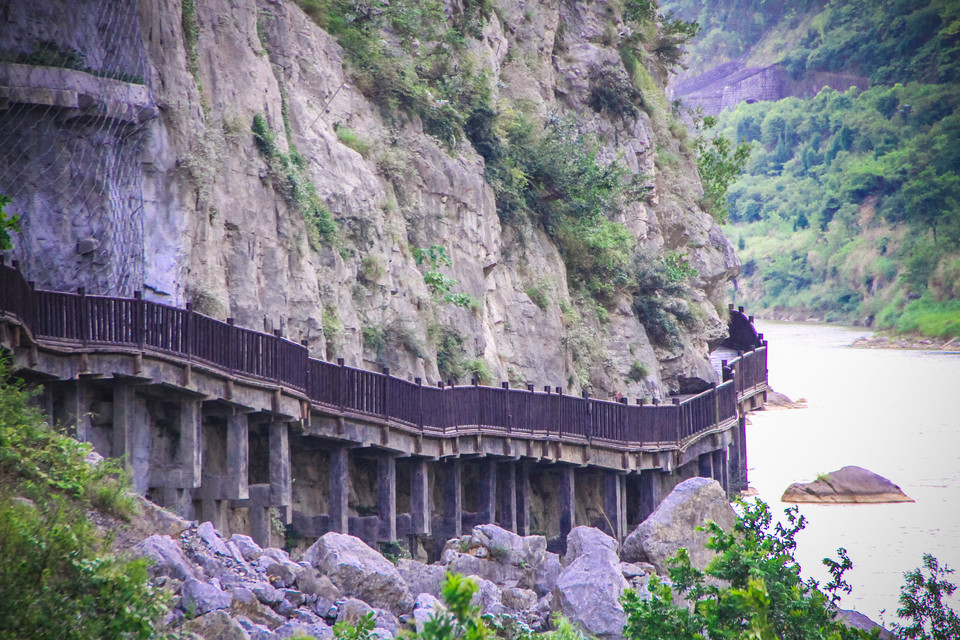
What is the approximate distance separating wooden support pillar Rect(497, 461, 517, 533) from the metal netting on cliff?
1027 cm

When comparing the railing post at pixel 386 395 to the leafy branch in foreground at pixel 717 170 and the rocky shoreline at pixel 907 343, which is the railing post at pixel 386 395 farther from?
the rocky shoreline at pixel 907 343

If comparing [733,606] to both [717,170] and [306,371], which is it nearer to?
[306,371]

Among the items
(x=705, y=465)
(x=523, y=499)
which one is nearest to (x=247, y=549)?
(x=523, y=499)

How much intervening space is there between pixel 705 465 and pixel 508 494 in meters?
7.60

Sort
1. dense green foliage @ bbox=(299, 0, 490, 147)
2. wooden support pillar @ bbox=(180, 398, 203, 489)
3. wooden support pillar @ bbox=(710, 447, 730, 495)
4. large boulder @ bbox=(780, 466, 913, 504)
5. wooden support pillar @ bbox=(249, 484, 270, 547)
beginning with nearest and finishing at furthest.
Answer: wooden support pillar @ bbox=(180, 398, 203, 489), wooden support pillar @ bbox=(249, 484, 270, 547), dense green foliage @ bbox=(299, 0, 490, 147), wooden support pillar @ bbox=(710, 447, 730, 495), large boulder @ bbox=(780, 466, 913, 504)

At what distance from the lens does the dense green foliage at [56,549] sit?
12.1 meters

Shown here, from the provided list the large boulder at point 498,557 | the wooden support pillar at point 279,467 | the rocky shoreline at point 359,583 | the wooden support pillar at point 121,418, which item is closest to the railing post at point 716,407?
the rocky shoreline at point 359,583

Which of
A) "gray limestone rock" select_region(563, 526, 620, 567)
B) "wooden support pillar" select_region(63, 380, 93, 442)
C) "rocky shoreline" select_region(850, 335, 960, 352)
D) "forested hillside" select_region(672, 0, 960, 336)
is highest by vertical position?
"forested hillside" select_region(672, 0, 960, 336)

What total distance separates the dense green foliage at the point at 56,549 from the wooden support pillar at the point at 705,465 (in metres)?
20.4

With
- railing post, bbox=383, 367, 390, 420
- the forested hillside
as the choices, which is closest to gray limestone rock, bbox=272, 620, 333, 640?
railing post, bbox=383, 367, 390, 420

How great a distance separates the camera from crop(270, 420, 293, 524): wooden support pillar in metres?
21.2

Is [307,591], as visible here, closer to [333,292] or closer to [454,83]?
[333,292]

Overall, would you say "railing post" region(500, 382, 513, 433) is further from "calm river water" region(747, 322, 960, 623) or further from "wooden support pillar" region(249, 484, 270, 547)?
"calm river water" region(747, 322, 960, 623)

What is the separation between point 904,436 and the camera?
50500mm
